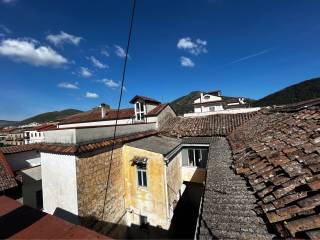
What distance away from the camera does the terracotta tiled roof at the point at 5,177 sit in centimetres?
1267

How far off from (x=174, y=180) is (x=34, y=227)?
11738 millimetres

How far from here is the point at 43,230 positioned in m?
2.13

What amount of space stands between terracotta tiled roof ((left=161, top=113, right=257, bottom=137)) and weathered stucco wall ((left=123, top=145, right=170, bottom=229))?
564 cm

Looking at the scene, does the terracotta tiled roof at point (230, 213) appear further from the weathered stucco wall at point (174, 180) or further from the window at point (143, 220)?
the window at point (143, 220)

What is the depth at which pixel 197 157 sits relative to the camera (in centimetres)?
1507

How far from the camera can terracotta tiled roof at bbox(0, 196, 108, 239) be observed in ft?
6.44

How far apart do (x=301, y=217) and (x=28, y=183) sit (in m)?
15.8

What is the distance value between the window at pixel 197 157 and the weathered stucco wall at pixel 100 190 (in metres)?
6.03

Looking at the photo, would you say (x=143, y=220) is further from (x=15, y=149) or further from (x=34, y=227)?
(x=15, y=149)

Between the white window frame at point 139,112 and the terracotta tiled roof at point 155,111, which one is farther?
the white window frame at point 139,112

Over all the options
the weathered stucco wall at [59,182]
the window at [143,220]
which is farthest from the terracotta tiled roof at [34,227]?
the window at [143,220]

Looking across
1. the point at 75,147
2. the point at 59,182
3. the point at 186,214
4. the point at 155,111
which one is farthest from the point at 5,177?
the point at 186,214

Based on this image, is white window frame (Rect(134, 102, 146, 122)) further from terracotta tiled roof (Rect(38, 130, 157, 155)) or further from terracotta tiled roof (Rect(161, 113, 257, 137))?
terracotta tiled roof (Rect(38, 130, 157, 155))

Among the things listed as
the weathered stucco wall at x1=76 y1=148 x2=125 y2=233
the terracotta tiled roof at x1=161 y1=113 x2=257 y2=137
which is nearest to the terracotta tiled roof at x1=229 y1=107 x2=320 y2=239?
the weathered stucco wall at x1=76 y1=148 x2=125 y2=233
